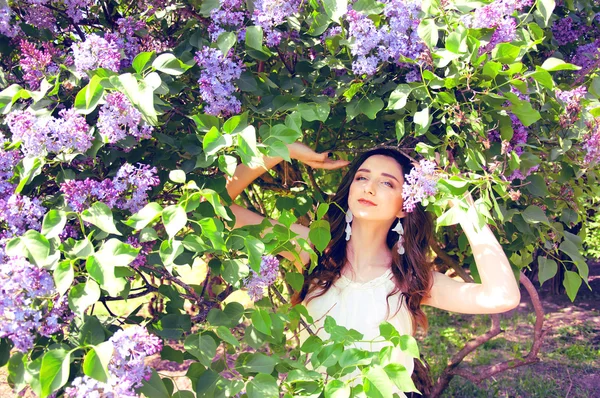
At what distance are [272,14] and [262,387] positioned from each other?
0.94m

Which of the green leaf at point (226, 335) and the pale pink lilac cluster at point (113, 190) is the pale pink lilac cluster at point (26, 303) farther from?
the green leaf at point (226, 335)

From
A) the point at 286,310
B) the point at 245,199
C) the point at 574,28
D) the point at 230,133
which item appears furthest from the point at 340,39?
the point at 245,199

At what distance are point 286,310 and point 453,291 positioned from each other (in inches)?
28.9

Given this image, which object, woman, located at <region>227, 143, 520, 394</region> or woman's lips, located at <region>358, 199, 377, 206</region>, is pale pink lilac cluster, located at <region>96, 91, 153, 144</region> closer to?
woman, located at <region>227, 143, 520, 394</region>

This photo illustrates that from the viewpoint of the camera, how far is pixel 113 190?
1493 mm

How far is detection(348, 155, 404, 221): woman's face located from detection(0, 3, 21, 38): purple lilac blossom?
1.18m

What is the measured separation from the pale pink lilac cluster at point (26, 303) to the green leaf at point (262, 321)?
444 millimetres

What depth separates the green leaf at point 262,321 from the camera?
59.4 inches

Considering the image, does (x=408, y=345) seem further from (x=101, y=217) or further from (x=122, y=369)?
(x=101, y=217)

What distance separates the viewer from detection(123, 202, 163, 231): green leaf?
1.34m

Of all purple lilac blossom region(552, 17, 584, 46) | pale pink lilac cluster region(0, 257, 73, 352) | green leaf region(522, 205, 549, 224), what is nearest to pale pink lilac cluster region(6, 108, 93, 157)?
pale pink lilac cluster region(0, 257, 73, 352)

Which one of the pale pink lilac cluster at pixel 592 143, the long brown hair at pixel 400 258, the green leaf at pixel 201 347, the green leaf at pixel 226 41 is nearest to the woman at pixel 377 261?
the long brown hair at pixel 400 258

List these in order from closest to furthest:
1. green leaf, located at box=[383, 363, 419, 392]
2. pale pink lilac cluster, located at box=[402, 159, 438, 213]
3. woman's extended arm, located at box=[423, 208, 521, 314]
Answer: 1. green leaf, located at box=[383, 363, 419, 392]
2. pale pink lilac cluster, located at box=[402, 159, 438, 213]
3. woman's extended arm, located at box=[423, 208, 521, 314]

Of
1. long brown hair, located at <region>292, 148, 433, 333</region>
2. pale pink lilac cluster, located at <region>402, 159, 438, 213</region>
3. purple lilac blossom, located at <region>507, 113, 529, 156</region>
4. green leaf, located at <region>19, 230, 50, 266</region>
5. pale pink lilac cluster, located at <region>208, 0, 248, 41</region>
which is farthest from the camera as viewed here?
long brown hair, located at <region>292, 148, 433, 333</region>
